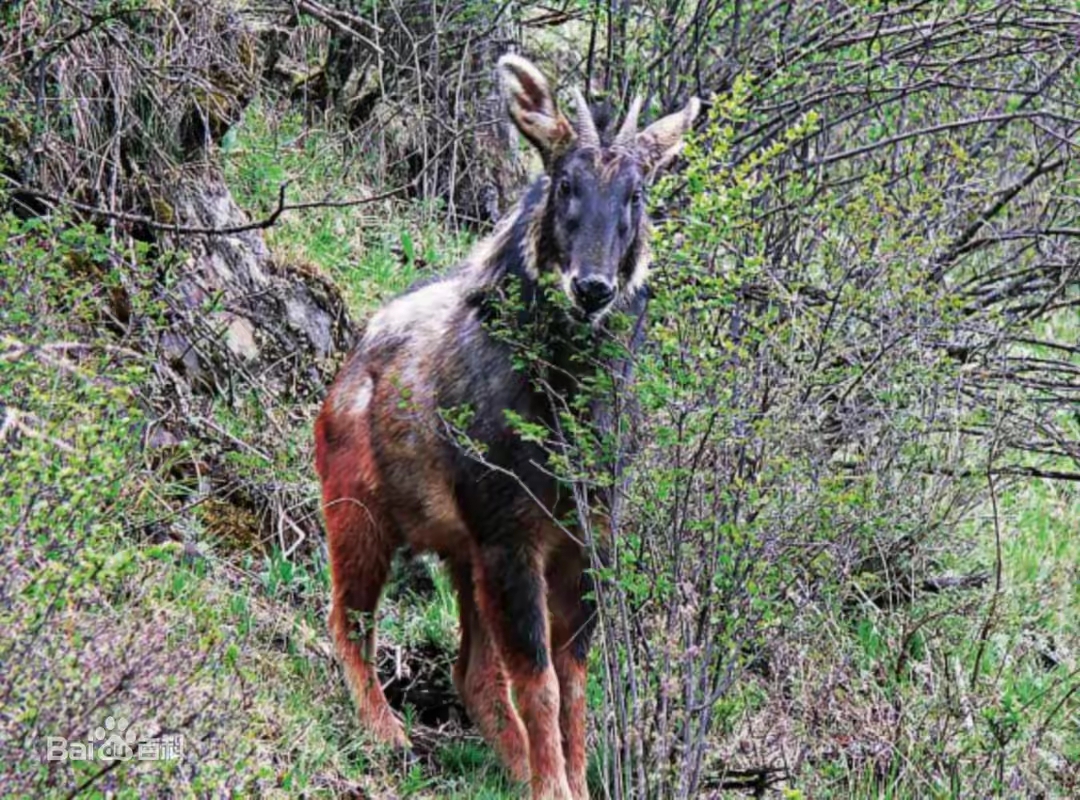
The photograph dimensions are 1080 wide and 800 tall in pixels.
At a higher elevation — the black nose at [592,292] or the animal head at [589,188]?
the animal head at [589,188]

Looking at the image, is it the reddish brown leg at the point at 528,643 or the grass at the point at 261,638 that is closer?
the grass at the point at 261,638

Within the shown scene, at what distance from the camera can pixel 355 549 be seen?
Result: 22.4 ft

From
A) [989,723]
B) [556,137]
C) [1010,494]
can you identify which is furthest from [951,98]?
[989,723]

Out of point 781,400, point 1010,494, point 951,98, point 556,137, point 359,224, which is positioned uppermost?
point 951,98

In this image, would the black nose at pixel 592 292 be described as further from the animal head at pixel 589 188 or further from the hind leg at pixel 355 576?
the hind leg at pixel 355 576

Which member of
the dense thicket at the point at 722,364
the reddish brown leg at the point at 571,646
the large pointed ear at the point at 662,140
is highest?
the large pointed ear at the point at 662,140

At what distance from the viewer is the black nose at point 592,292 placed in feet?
18.2

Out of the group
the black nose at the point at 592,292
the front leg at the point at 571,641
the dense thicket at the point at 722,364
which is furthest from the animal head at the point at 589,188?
the front leg at the point at 571,641

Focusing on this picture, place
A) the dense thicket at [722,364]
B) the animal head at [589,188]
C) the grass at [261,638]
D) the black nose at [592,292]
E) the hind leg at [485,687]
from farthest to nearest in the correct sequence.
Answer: the hind leg at [485,687], the animal head at [589,188], the black nose at [592,292], the dense thicket at [722,364], the grass at [261,638]

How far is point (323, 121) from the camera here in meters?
10.6

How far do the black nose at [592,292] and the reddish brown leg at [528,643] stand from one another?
1.05 m

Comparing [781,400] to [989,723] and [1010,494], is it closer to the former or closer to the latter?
[989,723]

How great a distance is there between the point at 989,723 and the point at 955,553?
1.78 m

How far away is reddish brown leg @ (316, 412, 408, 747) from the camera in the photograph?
264 inches
